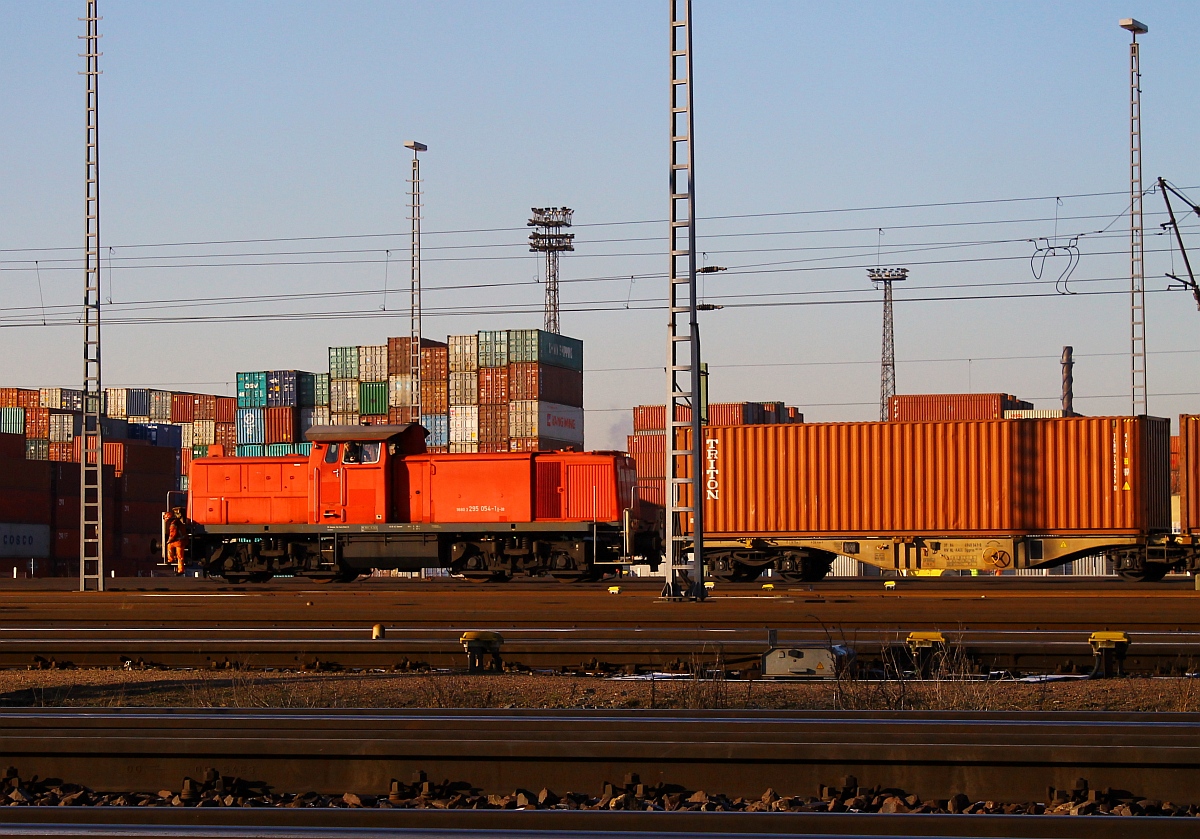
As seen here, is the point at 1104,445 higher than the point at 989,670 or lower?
higher

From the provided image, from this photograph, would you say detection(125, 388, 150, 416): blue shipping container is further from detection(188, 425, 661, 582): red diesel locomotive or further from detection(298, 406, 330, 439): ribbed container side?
detection(188, 425, 661, 582): red diesel locomotive

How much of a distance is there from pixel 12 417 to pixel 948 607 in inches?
2618

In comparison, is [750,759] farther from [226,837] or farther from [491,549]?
[491,549]

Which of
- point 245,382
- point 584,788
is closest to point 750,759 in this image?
point 584,788

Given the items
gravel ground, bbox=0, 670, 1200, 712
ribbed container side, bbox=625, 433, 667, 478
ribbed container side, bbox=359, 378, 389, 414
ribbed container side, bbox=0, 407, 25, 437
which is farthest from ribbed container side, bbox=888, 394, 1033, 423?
gravel ground, bbox=0, 670, 1200, 712

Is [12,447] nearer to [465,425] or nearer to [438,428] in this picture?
[438,428]

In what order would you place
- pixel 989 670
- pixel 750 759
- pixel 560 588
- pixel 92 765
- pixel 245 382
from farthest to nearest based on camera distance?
pixel 245 382 < pixel 560 588 < pixel 989 670 < pixel 92 765 < pixel 750 759

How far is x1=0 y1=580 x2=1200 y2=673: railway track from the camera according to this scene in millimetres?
11891

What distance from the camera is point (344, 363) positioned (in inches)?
2330

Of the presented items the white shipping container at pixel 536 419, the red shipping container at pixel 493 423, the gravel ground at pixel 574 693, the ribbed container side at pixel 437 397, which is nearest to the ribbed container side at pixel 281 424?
the ribbed container side at pixel 437 397

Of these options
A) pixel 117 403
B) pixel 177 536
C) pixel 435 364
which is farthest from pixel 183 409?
pixel 177 536

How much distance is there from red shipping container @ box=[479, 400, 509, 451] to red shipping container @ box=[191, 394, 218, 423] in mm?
24077

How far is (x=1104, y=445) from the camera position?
85.4 ft

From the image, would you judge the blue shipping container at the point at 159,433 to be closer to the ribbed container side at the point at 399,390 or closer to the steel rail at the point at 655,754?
the ribbed container side at the point at 399,390
